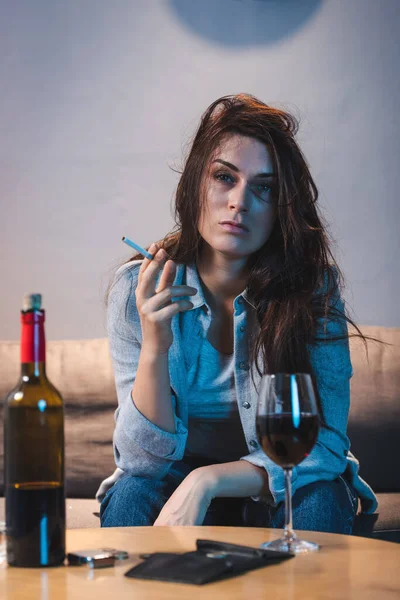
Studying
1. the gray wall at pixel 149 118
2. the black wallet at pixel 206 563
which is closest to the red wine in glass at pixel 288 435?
the black wallet at pixel 206 563

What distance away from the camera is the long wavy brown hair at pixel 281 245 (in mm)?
1575

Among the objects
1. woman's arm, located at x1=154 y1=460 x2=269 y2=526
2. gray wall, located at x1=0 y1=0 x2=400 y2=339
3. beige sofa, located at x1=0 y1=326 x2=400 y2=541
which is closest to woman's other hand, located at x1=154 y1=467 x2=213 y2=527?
woman's arm, located at x1=154 y1=460 x2=269 y2=526

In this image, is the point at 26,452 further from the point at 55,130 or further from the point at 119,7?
the point at 119,7

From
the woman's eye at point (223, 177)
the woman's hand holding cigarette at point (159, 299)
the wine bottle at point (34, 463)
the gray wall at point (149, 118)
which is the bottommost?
the wine bottle at point (34, 463)

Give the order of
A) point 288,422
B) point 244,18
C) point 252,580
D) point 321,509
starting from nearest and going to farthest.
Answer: point 252,580, point 288,422, point 321,509, point 244,18

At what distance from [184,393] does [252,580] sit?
842 mm

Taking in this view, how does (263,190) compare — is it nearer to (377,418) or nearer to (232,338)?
(232,338)

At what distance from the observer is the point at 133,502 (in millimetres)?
1403

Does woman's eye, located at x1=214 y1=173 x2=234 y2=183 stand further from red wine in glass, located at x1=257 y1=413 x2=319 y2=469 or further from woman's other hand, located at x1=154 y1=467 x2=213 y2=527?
red wine in glass, located at x1=257 y1=413 x2=319 y2=469

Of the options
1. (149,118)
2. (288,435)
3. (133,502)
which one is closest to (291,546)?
(288,435)

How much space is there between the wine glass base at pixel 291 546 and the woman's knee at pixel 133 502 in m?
0.53

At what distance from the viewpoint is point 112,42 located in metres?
2.73

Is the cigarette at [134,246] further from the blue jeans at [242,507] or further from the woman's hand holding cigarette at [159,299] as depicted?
the blue jeans at [242,507]

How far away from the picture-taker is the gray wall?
2586 millimetres
